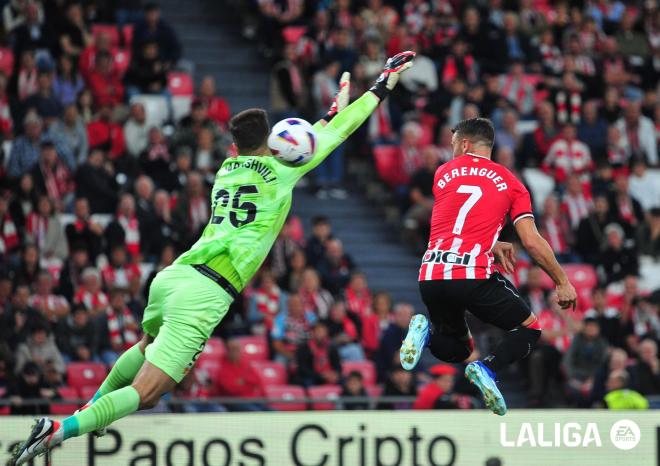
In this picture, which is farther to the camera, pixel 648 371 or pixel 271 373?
pixel 648 371

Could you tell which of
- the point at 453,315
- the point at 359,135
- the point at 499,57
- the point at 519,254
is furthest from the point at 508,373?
the point at 453,315

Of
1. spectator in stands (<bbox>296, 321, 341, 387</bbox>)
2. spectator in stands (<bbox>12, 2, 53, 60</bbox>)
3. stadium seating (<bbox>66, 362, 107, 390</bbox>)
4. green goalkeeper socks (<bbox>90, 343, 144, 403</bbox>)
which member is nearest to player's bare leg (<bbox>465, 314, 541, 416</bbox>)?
green goalkeeper socks (<bbox>90, 343, 144, 403</bbox>)

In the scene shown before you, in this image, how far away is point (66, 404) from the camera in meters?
14.5

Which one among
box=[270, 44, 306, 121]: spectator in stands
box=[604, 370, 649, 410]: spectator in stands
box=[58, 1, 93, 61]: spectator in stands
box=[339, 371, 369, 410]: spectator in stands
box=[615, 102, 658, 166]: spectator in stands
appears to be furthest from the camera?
box=[615, 102, 658, 166]: spectator in stands

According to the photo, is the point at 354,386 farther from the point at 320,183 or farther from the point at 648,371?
the point at 320,183

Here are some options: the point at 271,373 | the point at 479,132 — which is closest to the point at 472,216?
the point at 479,132

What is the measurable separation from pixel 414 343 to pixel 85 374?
6.73m

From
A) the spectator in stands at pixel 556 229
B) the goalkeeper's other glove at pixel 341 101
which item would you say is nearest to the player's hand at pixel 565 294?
the goalkeeper's other glove at pixel 341 101

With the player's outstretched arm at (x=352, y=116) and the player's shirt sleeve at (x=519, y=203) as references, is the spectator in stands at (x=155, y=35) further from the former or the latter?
the player's shirt sleeve at (x=519, y=203)

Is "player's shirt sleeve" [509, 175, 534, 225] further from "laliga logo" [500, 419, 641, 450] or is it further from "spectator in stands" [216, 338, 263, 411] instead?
"spectator in stands" [216, 338, 263, 411]

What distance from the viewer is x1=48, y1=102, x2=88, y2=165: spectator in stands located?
1920 cm

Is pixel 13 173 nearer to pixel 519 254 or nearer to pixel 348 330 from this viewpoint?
pixel 348 330

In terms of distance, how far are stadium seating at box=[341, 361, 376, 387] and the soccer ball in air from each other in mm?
7563

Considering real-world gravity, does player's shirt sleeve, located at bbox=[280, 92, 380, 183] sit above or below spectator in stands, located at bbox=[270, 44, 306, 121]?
below
